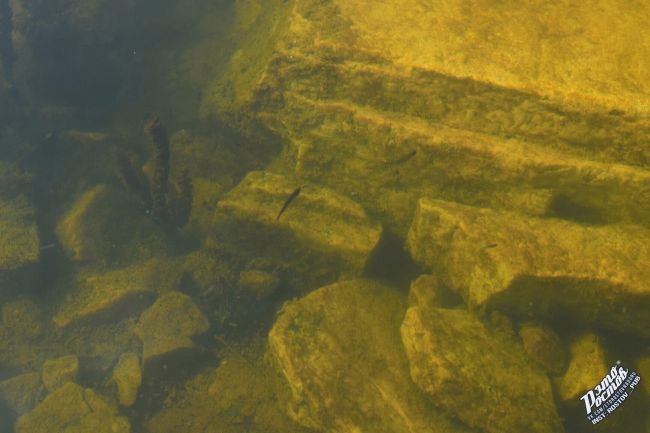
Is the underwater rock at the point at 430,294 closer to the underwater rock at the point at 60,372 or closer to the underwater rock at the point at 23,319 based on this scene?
the underwater rock at the point at 60,372

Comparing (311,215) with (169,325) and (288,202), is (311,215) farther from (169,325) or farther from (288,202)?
(169,325)

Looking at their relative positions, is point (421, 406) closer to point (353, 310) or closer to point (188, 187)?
point (353, 310)

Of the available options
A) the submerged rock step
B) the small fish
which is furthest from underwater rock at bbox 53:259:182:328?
the submerged rock step

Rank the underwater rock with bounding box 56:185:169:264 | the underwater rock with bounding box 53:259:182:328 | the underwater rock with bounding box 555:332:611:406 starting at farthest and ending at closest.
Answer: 1. the underwater rock with bounding box 56:185:169:264
2. the underwater rock with bounding box 53:259:182:328
3. the underwater rock with bounding box 555:332:611:406

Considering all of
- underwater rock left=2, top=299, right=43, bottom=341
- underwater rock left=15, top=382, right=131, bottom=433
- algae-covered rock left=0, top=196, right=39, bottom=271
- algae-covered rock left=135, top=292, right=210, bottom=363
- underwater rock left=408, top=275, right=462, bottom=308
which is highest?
underwater rock left=408, top=275, right=462, bottom=308

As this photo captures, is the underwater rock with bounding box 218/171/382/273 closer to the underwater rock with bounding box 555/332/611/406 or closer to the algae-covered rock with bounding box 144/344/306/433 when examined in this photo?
the algae-covered rock with bounding box 144/344/306/433

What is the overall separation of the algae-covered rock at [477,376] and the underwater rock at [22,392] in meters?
3.38

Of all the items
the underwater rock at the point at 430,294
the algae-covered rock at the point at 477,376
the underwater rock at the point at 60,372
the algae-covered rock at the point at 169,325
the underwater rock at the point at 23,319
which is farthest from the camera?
the underwater rock at the point at 23,319

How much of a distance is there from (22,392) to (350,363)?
3.10 m

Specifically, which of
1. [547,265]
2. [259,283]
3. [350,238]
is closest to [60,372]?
[259,283]

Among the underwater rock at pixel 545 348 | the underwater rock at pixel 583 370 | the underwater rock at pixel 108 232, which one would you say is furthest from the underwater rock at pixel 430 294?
the underwater rock at pixel 108 232

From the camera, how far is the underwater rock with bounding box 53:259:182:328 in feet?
14.3

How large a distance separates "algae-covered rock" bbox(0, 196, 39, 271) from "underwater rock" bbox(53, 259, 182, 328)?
23.3 inches

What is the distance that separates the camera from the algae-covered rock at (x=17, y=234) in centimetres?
457
